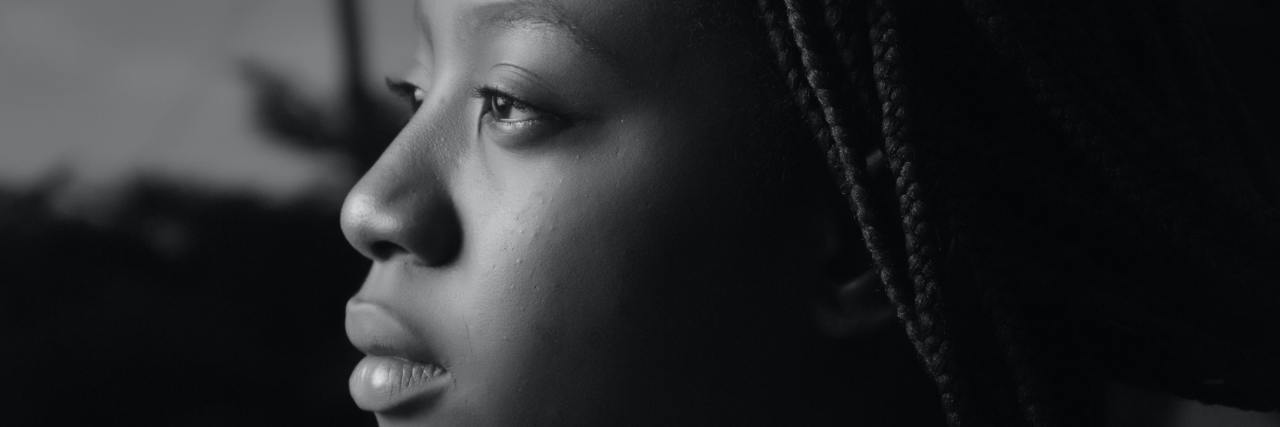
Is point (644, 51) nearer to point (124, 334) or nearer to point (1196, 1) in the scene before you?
point (1196, 1)

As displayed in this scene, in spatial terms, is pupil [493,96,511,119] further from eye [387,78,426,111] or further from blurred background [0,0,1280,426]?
blurred background [0,0,1280,426]

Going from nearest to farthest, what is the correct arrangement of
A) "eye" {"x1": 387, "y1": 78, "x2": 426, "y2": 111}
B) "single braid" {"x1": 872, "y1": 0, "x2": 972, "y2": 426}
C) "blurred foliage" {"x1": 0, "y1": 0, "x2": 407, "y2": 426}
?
"single braid" {"x1": 872, "y1": 0, "x2": 972, "y2": 426} < "eye" {"x1": 387, "y1": 78, "x2": 426, "y2": 111} < "blurred foliage" {"x1": 0, "y1": 0, "x2": 407, "y2": 426}

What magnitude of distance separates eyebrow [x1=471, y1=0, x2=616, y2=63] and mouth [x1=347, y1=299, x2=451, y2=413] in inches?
8.1

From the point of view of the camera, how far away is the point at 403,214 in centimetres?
87

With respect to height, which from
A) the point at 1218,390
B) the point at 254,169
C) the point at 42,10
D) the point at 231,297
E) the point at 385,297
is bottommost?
the point at 1218,390

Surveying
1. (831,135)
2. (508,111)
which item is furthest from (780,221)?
(508,111)

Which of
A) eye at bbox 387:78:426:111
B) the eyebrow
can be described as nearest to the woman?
the eyebrow

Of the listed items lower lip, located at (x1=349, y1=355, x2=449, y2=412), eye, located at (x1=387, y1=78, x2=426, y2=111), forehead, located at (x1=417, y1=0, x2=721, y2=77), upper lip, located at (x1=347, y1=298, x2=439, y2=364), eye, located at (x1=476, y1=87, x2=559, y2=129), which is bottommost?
lower lip, located at (x1=349, y1=355, x2=449, y2=412)

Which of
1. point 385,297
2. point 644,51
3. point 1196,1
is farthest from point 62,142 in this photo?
point 1196,1

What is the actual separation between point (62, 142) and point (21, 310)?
17 cm

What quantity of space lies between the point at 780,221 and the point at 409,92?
0.36m

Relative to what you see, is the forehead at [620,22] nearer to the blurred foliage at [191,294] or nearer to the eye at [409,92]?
the eye at [409,92]

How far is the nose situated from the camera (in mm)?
866

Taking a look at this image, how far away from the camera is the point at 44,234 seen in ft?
4.47
